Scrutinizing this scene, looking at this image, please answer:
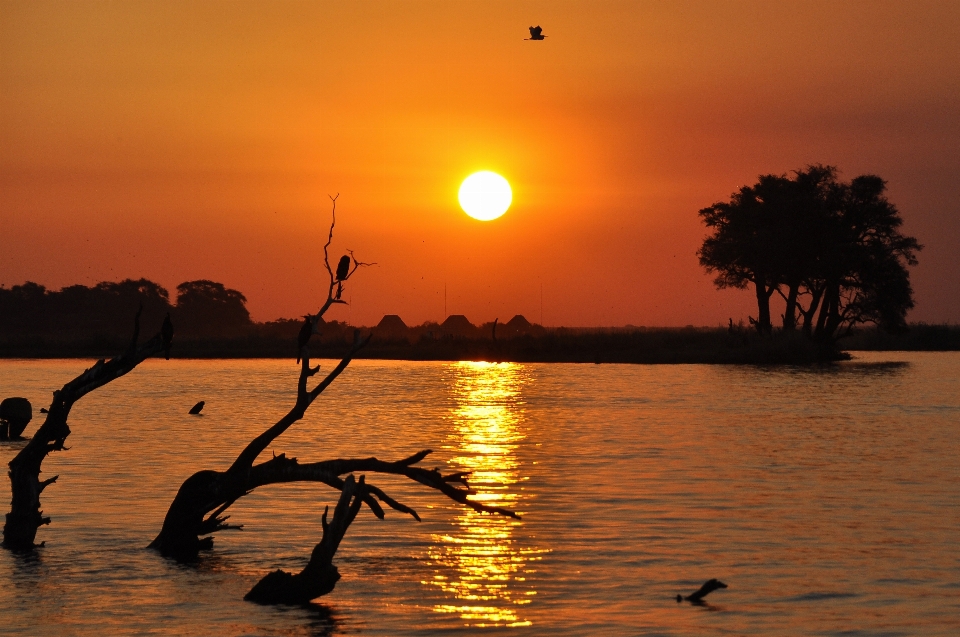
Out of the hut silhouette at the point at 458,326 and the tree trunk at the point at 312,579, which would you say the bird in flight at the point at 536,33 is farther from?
the hut silhouette at the point at 458,326

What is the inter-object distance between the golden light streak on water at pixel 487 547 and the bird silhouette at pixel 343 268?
14.4 ft

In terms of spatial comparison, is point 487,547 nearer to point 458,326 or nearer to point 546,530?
point 546,530

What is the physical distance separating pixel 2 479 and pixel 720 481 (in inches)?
615

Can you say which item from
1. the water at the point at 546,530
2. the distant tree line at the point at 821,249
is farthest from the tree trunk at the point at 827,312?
the water at the point at 546,530

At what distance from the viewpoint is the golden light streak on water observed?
55.1 feet

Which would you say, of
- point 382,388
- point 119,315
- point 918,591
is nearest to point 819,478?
point 918,591

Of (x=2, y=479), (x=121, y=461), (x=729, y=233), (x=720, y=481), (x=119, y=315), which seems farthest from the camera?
(x=119, y=315)

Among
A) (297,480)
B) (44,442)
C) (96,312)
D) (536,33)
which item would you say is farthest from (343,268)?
(96,312)

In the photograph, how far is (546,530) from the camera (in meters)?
22.5

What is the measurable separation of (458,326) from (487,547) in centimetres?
15444

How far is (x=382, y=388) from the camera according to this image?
70125 mm

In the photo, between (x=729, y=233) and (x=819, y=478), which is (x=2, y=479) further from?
(x=729, y=233)

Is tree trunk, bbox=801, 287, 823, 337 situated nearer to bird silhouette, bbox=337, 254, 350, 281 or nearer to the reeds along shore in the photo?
the reeds along shore

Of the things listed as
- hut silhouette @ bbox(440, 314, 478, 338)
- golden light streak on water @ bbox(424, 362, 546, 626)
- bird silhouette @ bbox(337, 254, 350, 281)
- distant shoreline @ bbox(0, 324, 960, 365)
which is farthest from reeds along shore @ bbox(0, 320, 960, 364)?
bird silhouette @ bbox(337, 254, 350, 281)
